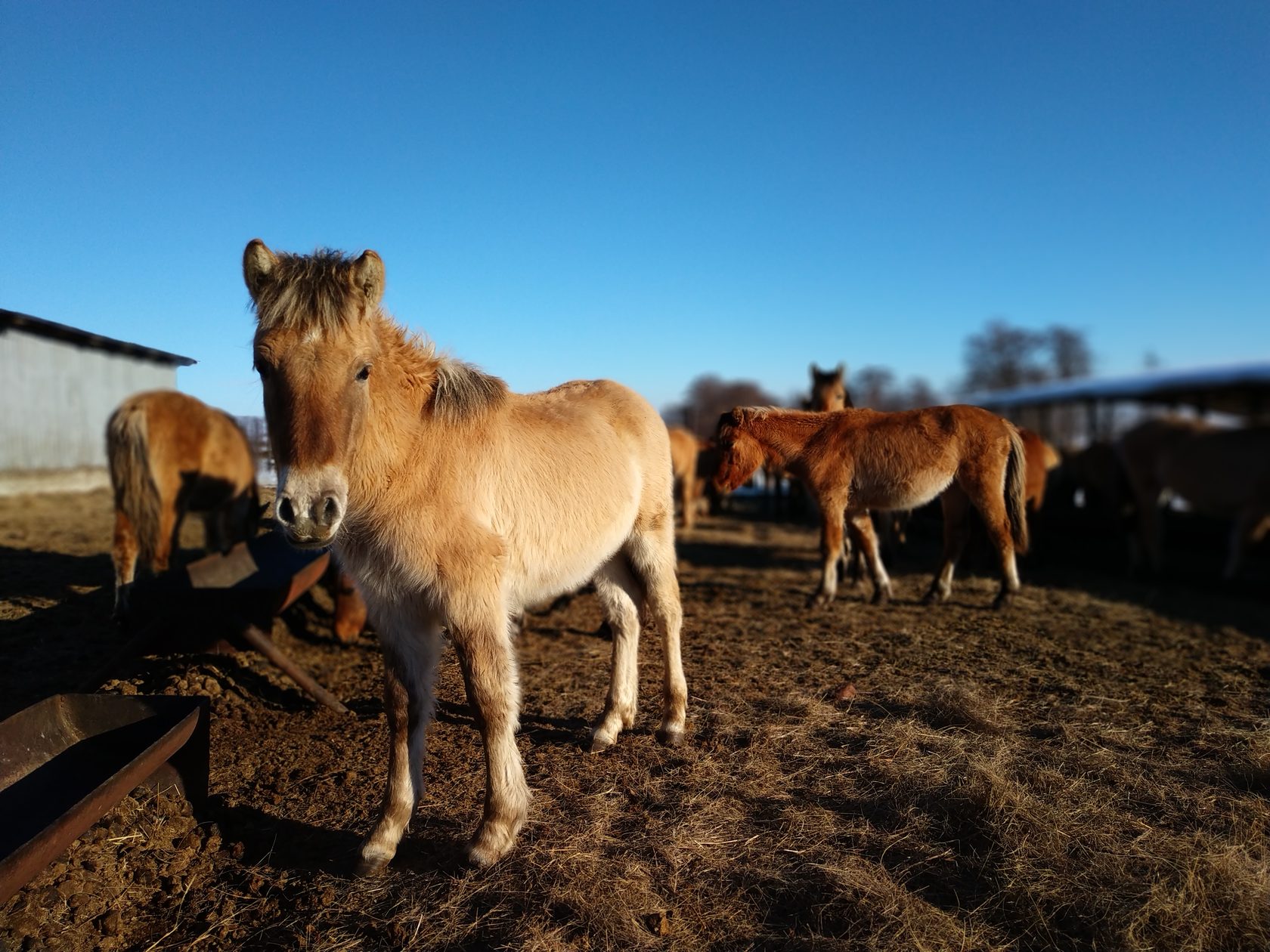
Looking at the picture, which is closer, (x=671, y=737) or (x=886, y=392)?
(x=671, y=737)

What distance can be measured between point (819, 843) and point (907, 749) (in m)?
1.13

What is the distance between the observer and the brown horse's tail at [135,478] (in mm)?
5840

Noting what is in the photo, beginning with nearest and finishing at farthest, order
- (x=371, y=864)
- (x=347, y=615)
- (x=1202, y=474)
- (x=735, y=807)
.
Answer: (x=371, y=864) → (x=735, y=807) → (x=347, y=615) → (x=1202, y=474)

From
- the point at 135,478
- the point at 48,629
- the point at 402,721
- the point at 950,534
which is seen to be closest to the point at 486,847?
the point at 402,721

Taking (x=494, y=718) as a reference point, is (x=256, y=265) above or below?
above

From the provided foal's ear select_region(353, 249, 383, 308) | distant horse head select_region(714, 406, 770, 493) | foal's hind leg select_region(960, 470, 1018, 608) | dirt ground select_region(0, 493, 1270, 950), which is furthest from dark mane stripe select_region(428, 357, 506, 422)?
foal's hind leg select_region(960, 470, 1018, 608)

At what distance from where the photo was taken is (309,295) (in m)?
2.45

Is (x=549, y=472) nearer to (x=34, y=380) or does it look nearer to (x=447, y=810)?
(x=447, y=810)

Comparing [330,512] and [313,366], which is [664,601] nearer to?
[330,512]

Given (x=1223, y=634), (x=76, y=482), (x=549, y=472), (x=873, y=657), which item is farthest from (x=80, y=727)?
(x=76, y=482)

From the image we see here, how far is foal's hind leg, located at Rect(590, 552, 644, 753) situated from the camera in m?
4.09

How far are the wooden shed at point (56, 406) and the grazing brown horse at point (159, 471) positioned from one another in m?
6.28

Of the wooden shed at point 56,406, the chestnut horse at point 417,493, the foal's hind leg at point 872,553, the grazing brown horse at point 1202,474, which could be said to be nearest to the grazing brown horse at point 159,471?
the chestnut horse at point 417,493

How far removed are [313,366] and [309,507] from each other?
53 centimetres
